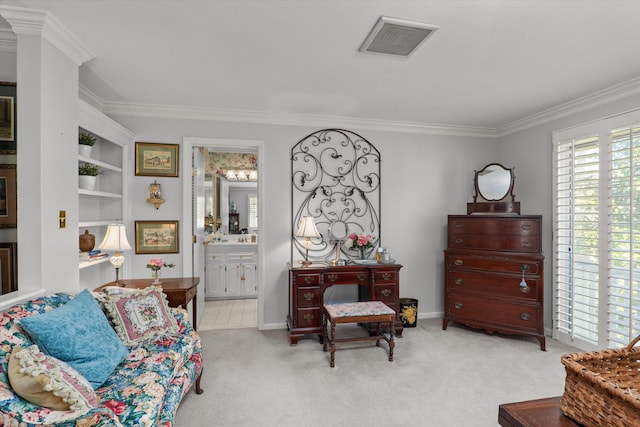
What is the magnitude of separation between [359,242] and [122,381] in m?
2.59

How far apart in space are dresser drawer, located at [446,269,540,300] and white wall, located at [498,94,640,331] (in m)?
0.53

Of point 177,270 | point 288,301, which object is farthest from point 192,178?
point 288,301

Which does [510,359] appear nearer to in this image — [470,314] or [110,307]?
[470,314]

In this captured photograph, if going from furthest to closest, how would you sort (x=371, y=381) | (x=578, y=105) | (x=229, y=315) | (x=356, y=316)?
(x=229, y=315) → (x=578, y=105) → (x=356, y=316) → (x=371, y=381)

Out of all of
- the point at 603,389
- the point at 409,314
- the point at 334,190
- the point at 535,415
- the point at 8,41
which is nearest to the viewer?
the point at 603,389

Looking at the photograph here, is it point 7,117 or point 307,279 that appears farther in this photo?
point 307,279

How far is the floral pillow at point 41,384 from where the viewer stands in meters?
1.28

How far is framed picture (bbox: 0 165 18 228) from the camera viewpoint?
2102mm

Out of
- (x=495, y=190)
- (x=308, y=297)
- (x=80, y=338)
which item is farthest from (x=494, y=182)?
(x=80, y=338)

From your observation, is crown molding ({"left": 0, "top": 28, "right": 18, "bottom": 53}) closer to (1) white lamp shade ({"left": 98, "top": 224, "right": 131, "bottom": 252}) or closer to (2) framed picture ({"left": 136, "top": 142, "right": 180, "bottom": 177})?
(1) white lamp shade ({"left": 98, "top": 224, "right": 131, "bottom": 252})

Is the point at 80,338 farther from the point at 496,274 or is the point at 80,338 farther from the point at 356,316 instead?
the point at 496,274

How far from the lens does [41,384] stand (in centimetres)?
128

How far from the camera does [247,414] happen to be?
224 cm

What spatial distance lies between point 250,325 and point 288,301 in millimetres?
593
